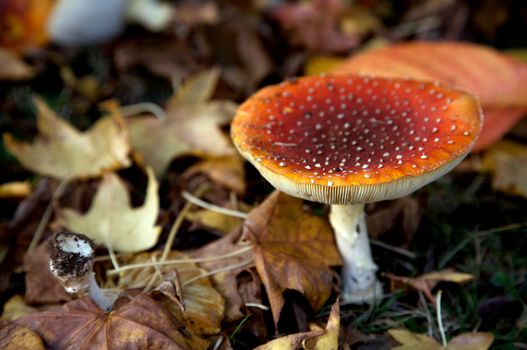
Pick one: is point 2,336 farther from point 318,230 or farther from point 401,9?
point 401,9

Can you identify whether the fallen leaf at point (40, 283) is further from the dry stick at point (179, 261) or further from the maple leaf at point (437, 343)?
the maple leaf at point (437, 343)

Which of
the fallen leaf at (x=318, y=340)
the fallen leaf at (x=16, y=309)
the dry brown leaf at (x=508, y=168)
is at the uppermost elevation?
the dry brown leaf at (x=508, y=168)

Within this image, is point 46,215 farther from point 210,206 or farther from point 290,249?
point 290,249

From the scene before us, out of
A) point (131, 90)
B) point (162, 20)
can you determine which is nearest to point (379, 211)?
point (131, 90)

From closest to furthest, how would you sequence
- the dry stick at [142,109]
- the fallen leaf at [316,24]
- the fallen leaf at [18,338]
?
the fallen leaf at [18,338] → the dry stick at [142,109] → the fallen leaf at [316,24]

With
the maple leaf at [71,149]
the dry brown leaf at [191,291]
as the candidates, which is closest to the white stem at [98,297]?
the dry brown leaf at [191,291]

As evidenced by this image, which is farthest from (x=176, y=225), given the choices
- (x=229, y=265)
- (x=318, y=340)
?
(x=318, y=340)

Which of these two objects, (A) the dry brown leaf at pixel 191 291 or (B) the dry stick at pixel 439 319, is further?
(B) the dry stick at pixel 439 319
